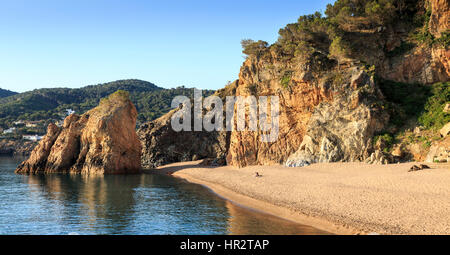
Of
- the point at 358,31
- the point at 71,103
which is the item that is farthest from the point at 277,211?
the point at 71,103

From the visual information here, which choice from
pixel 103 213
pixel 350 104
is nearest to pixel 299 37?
pixel 350 104

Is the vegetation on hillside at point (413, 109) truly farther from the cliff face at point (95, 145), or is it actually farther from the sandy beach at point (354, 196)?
the cliff face at point (95, 145)

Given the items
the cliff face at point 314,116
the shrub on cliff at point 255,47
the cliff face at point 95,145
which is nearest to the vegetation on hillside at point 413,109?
the cliff face at point 314,116

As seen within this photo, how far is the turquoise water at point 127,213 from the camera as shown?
1694cm

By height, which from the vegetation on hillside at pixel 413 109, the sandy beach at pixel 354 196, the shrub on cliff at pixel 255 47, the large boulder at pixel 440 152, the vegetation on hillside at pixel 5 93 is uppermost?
the vegetation on hillside at pixel 5 93

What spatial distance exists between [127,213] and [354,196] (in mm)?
13435

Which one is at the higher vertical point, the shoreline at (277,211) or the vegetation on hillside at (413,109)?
the vegetation on hillside at (413,109)

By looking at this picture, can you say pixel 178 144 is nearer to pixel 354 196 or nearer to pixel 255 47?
pixel 255 47

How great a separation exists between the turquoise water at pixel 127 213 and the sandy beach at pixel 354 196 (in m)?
1.51

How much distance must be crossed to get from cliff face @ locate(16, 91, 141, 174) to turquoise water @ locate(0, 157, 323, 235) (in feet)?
47.6

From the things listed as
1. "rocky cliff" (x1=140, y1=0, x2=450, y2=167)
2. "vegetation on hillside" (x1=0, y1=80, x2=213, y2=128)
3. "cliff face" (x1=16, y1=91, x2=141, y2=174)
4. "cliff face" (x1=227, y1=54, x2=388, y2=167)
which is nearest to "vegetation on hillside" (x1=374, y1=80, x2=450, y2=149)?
"rocky cliff" (x1=140, y1=0, x2=450, y2=167)

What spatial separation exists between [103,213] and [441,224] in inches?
686

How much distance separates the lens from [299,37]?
134 feet

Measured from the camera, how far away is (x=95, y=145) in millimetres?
46062
